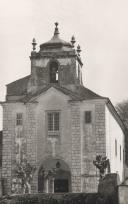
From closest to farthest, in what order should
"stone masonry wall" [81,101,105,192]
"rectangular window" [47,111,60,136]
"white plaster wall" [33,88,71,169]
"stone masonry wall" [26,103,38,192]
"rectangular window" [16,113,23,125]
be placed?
1. "stone masonry wall" [81,101,105,192]
2. "white plaster wall" [33,88,71,169]
3. "stone masonry wall" [26,103,38,192]
4. "rectangular window" [47,111,60,136]
5. "rectangular window" [16,113,23,125]

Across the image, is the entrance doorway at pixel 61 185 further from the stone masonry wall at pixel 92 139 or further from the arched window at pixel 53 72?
the arched window at pixel 53 72

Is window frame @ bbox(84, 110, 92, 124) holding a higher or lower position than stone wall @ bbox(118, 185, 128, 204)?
higher

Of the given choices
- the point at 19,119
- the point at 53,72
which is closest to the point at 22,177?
the point at 19,119

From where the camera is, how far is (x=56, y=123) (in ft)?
160

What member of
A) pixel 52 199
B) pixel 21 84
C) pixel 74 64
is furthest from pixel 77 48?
pixel 52 199

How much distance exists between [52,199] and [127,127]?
137ft

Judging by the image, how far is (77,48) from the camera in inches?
2020

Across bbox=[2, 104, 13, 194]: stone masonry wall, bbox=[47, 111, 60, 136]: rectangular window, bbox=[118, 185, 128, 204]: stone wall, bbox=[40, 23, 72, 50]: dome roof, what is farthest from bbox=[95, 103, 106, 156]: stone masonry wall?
bbox=[118, 185, 128, 204]: stone wall

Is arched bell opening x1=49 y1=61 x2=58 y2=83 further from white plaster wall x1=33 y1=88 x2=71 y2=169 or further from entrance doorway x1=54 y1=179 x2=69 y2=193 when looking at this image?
entrance doorway x1=54 y1=179 x2=69 y2=193

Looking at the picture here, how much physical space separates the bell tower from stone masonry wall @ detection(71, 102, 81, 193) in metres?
2.49

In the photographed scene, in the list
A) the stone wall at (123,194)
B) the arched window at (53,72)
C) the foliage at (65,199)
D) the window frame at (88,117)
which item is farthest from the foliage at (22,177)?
the stone wall at (123,194)

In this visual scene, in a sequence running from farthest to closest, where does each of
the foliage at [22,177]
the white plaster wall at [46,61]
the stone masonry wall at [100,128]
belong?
the white plaster wall at [46,61] < the stone masonry wall at [100,128] < the foliage at [22,177]

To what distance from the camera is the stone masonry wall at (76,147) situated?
47281 millimetres

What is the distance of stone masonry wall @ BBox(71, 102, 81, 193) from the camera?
47.3m
